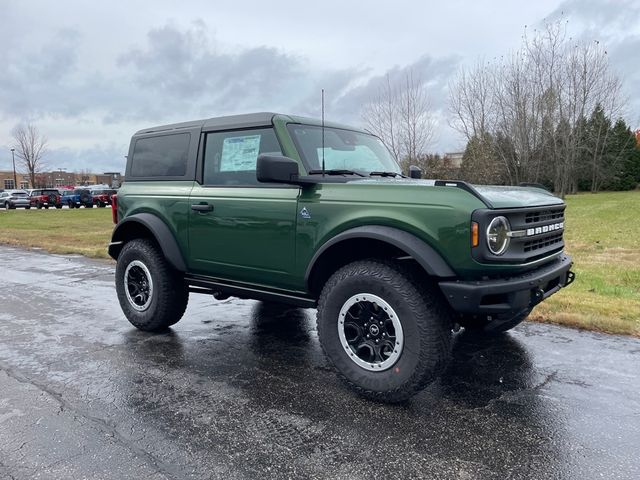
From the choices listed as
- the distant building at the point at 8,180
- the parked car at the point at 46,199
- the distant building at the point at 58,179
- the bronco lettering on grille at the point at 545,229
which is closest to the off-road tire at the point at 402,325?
the bronco lettering on grille at the point at 545,229

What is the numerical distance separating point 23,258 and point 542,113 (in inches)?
1391

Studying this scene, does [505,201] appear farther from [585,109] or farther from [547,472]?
[585,109]

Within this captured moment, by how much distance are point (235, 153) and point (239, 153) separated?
0.16ft

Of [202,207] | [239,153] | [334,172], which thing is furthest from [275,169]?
[202,207]

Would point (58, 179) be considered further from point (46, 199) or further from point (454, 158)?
point (454, 158)

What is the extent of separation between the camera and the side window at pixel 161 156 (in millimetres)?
4809

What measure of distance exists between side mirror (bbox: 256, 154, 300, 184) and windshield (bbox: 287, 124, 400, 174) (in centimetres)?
41

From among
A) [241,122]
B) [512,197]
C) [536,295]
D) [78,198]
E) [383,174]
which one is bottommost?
[78,198]

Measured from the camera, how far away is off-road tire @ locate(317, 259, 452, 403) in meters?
3.16

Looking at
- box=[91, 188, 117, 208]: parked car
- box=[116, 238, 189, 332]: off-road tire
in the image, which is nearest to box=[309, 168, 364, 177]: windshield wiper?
box=[116, 238, 189, 332]: off-road tire

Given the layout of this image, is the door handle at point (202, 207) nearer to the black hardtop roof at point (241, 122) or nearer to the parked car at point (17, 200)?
the black hardtop roof at point (241, 122)

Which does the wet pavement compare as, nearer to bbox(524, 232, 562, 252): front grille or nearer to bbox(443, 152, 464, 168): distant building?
bbox(524, 232, 562, 252): front grille

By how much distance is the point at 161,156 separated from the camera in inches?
198

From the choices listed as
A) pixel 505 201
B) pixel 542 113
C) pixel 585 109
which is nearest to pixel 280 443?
pixel 505 201
